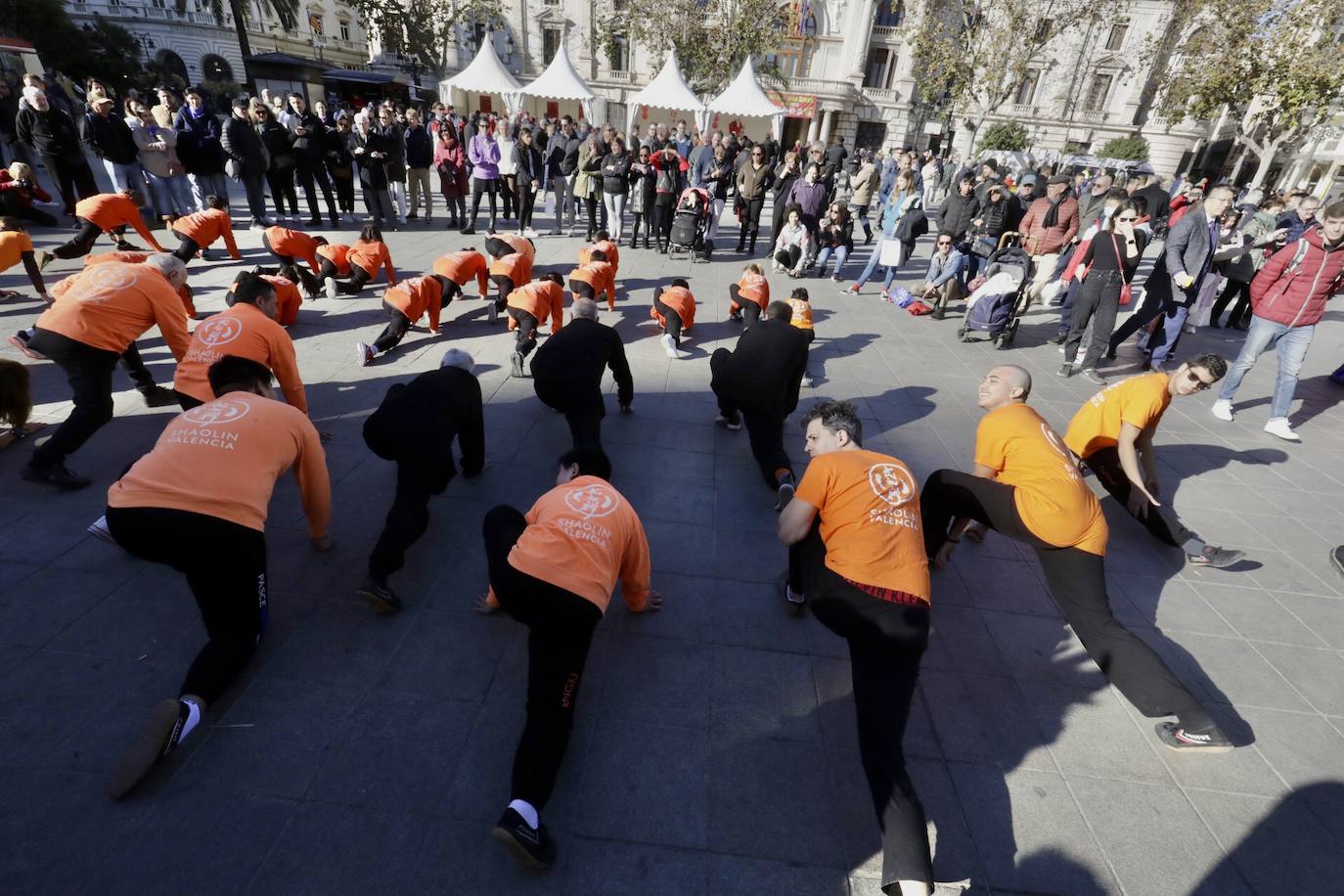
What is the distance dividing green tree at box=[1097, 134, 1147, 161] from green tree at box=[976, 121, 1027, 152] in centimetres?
768

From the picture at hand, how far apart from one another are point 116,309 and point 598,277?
4.70 metres

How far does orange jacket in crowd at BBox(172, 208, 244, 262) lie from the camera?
7613 millimetres

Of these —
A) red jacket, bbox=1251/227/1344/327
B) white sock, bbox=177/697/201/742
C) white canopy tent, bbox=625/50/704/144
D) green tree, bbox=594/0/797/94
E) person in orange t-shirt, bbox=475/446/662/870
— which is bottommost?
white sock, bbox=177/697/201/742

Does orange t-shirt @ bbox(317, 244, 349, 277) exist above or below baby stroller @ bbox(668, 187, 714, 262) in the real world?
below

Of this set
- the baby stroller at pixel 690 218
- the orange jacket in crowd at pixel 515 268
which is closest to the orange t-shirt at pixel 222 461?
the orange jacket in crowd at pixel 515 268

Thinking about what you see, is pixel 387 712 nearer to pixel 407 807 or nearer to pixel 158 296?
pixel 407 807

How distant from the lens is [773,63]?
35906 millimetres

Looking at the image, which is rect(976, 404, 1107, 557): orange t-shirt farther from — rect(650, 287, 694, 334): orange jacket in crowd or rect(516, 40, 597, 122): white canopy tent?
rect(516, 40, 597, 122): white canopy tent

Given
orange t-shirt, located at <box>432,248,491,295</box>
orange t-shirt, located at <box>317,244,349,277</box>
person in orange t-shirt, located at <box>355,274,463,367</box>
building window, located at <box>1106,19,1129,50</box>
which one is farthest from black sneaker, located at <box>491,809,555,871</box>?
building window, located at <box>1106,19,1129,50</box>

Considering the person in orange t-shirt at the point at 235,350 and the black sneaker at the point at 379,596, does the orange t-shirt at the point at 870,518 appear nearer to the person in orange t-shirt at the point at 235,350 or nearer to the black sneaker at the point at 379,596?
the black sneaker at the point at 379,596

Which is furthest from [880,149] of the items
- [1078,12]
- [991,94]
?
[991,94]

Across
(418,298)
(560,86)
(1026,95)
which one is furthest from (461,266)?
(1026,95)

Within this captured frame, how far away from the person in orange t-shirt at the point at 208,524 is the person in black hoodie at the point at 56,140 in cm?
1038

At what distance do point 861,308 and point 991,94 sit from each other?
678 inches
